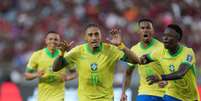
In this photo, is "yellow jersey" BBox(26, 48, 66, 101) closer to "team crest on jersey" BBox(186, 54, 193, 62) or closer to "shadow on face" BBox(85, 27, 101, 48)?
"shadow on face" BBox(85, 27, 101, 48)

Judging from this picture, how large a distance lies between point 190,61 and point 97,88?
4.97ft

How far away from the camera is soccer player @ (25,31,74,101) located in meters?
14.6

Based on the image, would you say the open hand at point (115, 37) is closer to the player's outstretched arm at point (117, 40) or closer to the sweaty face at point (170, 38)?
the player's outstretched arm at point (117, 40)

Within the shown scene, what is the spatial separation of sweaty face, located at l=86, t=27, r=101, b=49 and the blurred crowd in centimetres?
737

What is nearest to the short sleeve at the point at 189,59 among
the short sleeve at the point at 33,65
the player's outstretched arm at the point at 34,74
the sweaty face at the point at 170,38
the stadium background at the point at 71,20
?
the sweaty face at the point at 170,38

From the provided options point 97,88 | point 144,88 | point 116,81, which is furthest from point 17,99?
point 97,88

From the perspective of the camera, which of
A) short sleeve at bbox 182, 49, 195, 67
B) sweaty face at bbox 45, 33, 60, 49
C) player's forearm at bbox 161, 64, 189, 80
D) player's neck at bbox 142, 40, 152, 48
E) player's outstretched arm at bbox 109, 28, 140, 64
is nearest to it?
player's forearm at bbox 161, 64, 189, 80

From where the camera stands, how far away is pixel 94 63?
12.1 m

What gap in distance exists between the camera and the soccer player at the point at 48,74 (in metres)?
14.6

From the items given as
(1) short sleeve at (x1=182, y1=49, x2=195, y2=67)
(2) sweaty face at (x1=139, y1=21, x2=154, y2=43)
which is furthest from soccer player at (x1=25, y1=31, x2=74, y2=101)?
(1) short sleeve at (x1=182, y1=49, x2=195, y2=67)

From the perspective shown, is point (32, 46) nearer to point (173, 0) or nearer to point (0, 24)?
point (0, 24)

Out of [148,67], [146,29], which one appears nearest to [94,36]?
[146,29]

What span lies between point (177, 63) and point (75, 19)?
36.4ft

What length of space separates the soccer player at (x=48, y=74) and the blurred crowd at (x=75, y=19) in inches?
208
